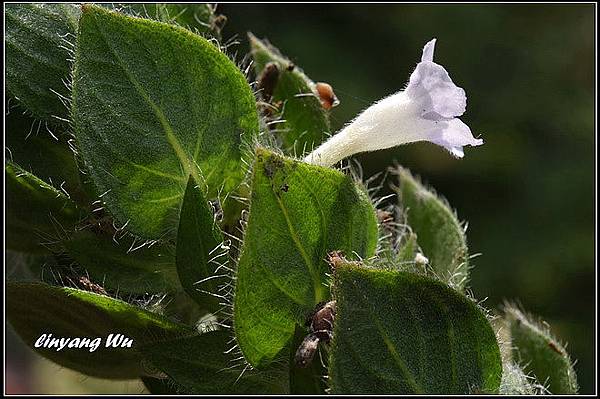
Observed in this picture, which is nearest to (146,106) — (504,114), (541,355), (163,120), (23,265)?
(163,120)

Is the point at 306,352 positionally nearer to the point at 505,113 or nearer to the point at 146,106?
the point at 146,106

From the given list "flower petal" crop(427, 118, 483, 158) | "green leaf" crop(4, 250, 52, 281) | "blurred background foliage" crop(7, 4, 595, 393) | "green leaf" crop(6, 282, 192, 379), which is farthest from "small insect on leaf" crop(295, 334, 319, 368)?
"blurred background foliage" crop(7, 4, 595, 393)

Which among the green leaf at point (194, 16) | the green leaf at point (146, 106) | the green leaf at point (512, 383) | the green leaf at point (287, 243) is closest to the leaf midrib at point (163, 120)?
the green leaf at point (146, 106)

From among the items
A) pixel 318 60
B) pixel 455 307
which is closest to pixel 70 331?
pixel 455 307

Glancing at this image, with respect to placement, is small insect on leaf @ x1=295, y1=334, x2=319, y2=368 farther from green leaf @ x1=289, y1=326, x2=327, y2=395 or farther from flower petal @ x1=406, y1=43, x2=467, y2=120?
flower petal @ x1=406, y1=43, x2=467, y2=120

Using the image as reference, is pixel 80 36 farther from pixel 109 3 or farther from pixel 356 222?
pixel 356 222

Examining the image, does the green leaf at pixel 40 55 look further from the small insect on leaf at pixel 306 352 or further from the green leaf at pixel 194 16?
the small insect on leaf at pixel 306 352
